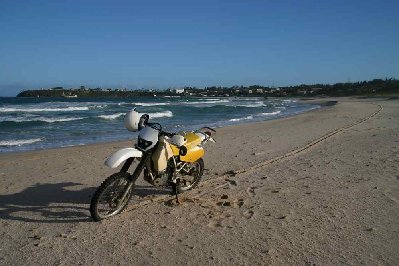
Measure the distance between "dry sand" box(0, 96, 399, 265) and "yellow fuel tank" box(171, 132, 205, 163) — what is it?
550 millimetres

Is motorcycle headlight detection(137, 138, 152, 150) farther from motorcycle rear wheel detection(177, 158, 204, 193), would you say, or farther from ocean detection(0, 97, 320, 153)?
ocean detection(0, 97, 320, 153)

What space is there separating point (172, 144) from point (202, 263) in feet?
6.96

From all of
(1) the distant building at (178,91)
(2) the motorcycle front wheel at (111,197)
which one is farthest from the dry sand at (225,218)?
(1) the distant building at (178,91)

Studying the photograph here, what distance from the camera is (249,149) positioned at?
10086 millimetres

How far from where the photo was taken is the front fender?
15.2ft

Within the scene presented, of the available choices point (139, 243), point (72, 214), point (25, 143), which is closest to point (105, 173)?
point (72, 214)

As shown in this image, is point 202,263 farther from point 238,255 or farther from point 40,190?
point 40,190

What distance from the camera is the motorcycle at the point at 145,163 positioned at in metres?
4.69

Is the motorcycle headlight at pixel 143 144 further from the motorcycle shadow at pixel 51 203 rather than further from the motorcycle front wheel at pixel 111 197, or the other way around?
the motorcycle shadow at pixel 51 203

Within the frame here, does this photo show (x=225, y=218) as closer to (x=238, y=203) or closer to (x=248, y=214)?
(x=248, y=214)

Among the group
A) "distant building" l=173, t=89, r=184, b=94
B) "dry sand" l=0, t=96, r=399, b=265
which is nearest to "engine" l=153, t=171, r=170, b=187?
"dry sand" l=0, t=96, r=399, b=265

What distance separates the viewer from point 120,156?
15.4 ft

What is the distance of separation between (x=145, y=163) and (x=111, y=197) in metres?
0.59

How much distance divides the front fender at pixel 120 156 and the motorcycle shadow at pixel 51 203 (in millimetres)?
751
